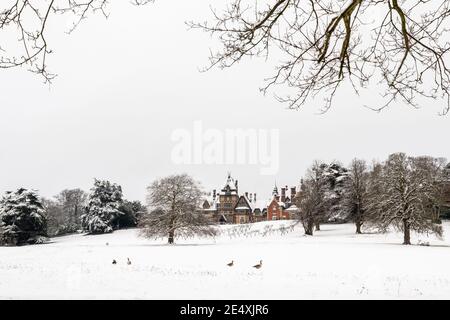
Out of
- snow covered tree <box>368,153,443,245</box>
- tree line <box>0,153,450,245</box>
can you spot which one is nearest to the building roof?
tree line <box>0,153,450,245</box>

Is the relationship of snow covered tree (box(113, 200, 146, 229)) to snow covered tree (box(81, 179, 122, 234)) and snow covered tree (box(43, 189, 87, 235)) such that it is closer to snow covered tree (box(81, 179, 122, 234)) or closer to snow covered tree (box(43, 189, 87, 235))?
snow covered tree (box(81, 179, 122, 234))

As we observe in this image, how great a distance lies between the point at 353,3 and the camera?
16.3ft

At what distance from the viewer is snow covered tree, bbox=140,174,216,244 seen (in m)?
45.2

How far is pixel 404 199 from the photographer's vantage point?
40.4m

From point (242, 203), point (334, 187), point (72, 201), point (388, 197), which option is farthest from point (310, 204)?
point (72, 201)

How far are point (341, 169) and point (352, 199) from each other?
14.5 m

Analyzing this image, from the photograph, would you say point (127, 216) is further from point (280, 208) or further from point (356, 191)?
point (356, 191)

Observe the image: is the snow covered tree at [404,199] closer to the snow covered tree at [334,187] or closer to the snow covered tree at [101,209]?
the snow covered tree at [334,187]

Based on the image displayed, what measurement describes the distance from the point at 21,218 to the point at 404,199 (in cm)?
5116

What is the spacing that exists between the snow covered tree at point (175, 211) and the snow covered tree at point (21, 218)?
71.6 ft

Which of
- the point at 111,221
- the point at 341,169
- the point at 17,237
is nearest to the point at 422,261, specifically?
the point at 341,169

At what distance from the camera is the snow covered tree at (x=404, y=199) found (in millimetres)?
39594

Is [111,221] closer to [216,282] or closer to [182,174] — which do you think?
[182,174]

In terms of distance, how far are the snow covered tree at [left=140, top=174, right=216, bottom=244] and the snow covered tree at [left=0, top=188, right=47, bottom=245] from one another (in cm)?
2181
